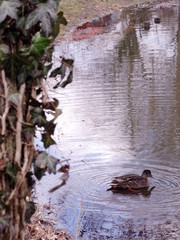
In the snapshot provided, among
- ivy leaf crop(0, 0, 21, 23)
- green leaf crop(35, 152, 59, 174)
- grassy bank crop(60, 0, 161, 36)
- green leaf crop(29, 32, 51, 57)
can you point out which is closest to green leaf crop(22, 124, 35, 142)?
green leaf crop(35, 152, 59, 174)

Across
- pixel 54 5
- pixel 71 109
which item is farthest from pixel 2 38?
pixel 71 109

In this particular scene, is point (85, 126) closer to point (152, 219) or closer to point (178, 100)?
point (178, 100)

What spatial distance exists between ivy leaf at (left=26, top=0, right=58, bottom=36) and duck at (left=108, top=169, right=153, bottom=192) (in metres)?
5.44

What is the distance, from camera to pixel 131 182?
26.3 feet

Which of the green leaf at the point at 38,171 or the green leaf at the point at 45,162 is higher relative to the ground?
the green leaf at the point at 45,162

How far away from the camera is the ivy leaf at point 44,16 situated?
249cm

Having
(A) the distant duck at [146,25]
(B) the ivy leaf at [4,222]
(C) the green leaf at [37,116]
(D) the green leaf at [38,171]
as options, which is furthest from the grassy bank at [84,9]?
(B) the ivy leaf at [4,222]

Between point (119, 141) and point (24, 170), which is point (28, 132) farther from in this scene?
point (119, 141)

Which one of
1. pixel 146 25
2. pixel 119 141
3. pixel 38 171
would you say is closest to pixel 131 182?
pixel 119 141

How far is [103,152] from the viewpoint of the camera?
9.54 m

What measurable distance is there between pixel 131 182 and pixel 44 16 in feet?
18.8

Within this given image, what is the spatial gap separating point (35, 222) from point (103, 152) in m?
3.33

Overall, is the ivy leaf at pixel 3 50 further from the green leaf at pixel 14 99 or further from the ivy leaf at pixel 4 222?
the ivy leaf at pixel 4 222

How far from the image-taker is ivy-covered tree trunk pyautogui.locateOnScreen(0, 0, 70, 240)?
2508mm
